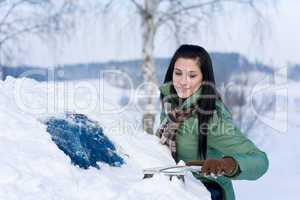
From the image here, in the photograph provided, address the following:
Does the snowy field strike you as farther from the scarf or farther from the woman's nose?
the woman's nose

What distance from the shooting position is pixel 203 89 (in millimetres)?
2893

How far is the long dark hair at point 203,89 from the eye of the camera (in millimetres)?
2811

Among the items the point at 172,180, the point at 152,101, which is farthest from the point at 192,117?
the point at 152,101

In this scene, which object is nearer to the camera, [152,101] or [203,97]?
[203,97]

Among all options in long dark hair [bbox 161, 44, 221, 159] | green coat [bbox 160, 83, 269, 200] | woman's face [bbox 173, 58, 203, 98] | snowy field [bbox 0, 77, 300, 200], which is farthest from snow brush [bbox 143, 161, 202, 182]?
woman's face [bbox 173, 58, 203, 98]

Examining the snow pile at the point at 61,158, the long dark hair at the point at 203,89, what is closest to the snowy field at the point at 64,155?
the snow pile at the point at 61,158

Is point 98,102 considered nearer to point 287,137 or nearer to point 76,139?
point 76,139

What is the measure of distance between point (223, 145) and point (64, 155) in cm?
83

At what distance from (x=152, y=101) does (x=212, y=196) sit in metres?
7.24

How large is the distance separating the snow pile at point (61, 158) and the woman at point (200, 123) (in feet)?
0.37

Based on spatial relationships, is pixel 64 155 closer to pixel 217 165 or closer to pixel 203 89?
pixel 217 165

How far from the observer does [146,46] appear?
10008mm

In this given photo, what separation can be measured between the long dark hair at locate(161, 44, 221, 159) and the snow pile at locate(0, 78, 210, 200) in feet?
0.60

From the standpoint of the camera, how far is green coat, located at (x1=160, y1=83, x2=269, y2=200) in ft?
8.63
